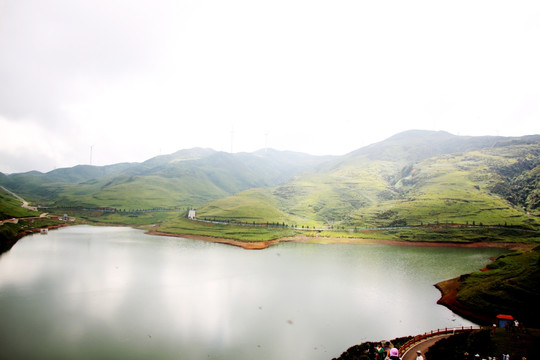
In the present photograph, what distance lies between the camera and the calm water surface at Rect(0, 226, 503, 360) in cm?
3300

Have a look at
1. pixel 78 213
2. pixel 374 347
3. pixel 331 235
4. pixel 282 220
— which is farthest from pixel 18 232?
pixel 374 347

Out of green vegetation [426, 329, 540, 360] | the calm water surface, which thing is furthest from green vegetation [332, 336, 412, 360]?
green vegetation [426, 329, 540, 360]

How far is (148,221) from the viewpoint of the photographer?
157 meters

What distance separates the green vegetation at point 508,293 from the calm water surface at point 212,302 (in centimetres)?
440

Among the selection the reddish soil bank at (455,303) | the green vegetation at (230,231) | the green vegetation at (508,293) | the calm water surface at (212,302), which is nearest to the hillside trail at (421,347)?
the calm water surface at (212,302)

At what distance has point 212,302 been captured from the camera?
4650 cm

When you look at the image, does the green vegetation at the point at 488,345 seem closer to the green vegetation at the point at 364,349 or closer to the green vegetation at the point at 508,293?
Result: the green vegetation at the point at 364,349

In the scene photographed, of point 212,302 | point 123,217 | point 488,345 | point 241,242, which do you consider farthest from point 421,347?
point 123,217

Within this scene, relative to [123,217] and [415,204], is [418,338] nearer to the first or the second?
[415,204]

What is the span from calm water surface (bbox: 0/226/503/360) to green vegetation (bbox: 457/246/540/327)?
440cm

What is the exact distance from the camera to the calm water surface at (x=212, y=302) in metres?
33.0

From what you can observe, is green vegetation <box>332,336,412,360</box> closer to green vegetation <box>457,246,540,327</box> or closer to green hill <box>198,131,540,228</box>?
green vegetation <box>457,246,540,327</box>

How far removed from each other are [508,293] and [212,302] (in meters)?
41.8

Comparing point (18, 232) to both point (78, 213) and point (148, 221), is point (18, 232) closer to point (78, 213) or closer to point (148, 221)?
point (148, 221)
